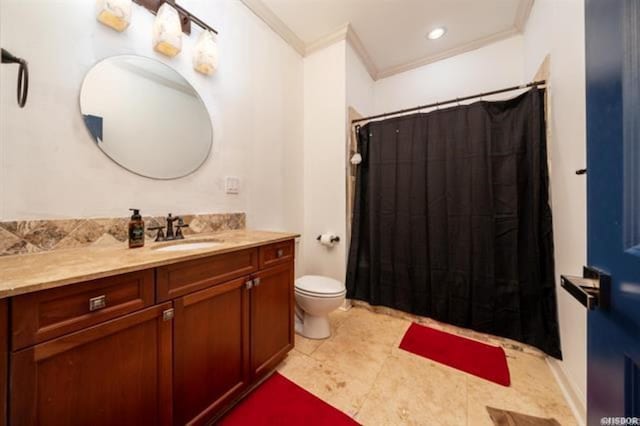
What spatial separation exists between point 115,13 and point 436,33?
2.43m

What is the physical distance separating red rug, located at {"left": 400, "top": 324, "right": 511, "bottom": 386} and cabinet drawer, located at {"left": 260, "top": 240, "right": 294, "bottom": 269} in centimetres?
107

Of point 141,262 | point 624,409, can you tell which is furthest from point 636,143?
point 141,262

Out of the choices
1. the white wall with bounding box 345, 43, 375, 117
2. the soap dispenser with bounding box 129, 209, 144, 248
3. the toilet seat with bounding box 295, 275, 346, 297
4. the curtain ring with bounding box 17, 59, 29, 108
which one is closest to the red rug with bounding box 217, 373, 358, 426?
the toilet seat with bounding box 295, 275, 346, 297

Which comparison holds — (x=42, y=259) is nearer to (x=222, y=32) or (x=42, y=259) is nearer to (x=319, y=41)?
(x=222, y=32)

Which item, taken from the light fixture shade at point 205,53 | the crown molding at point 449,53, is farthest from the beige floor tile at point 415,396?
the crown molding at point 449,53

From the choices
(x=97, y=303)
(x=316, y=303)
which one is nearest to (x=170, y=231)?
(x=97, y=303)

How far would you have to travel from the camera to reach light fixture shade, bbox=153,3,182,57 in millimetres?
1227

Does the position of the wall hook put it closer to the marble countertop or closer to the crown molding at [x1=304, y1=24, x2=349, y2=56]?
the marble countertop

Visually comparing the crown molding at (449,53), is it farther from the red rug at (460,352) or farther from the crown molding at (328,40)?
the red rug at (460,352)

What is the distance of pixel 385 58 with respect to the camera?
249cm

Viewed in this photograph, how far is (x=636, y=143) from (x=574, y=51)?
4.46ft

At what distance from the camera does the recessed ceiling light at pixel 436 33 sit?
209cm

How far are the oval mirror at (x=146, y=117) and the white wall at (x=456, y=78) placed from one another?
215 centimetres

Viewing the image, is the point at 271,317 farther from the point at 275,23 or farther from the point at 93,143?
the point at 275,23
